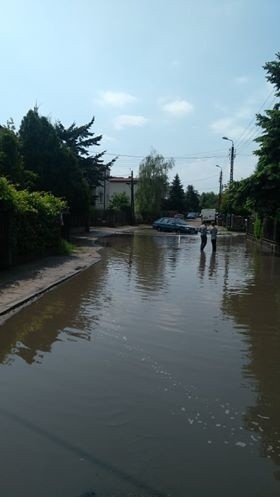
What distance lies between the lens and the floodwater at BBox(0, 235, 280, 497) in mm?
4273

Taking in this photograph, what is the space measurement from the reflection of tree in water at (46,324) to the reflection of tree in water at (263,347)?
2695 millimetres

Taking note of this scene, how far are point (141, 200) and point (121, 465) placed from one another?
74.3 meters

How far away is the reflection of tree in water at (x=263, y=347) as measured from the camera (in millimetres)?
5324

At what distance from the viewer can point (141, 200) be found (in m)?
78.2

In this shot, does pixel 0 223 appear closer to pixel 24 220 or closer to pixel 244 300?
pixel 24 220

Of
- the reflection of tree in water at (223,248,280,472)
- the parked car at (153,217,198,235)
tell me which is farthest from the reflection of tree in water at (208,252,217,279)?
the parked car at (153,217,198,235)

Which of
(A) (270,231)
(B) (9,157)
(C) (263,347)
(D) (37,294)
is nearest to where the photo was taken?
(C) (263,347)

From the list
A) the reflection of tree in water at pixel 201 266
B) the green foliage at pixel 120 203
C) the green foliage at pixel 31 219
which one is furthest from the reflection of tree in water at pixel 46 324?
the green foliage at pixel 120 203

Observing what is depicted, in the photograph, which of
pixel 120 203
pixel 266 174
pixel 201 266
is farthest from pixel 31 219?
pixel 120 203

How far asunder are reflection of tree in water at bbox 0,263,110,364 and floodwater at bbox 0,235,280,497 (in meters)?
0.02

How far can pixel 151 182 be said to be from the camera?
255 feet

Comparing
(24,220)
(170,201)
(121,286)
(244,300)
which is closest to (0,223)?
(24,220)

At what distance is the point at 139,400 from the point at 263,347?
10.8 feet

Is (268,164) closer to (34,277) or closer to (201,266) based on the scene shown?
(201,266)
